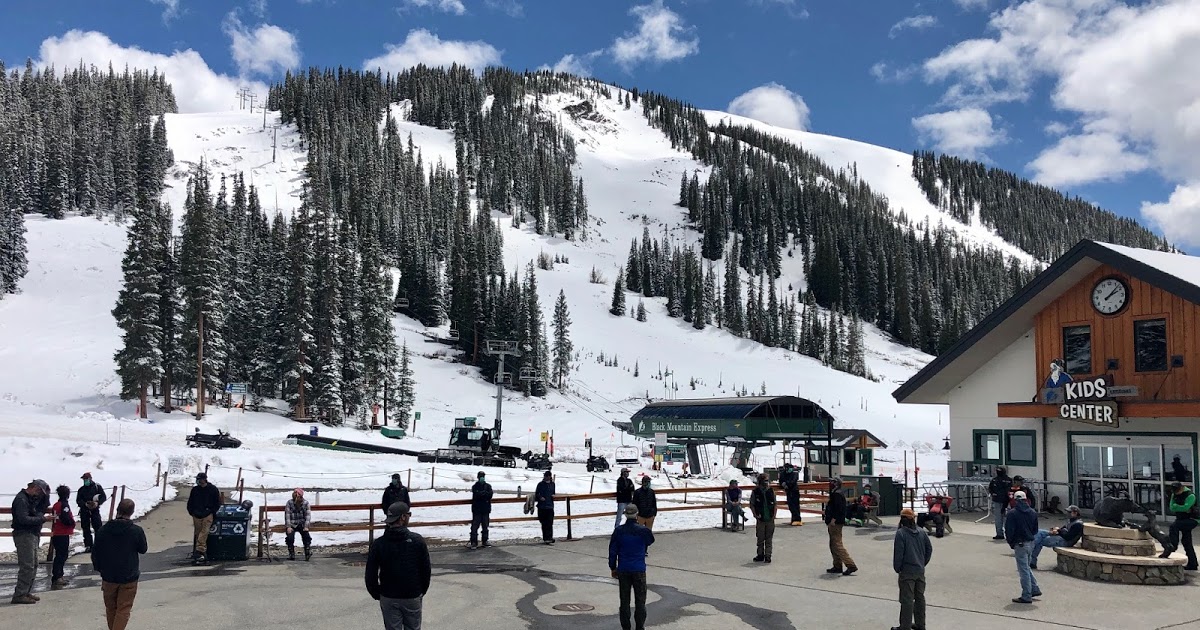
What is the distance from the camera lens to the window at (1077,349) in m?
25.0

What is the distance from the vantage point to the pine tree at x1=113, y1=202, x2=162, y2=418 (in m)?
54.4

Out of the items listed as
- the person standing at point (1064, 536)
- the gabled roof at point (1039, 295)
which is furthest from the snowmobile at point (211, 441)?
the person standing at point (1064, 536)

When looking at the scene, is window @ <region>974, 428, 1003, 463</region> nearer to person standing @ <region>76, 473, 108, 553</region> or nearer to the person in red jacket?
person standing @ <region>76, 473, 108, 553</region>

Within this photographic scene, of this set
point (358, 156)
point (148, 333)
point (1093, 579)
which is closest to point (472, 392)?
point (148, 333)

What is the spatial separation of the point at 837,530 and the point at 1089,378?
45.0 feet

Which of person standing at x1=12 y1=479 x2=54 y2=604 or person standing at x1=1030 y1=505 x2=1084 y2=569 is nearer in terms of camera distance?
person standing at x1=12 y1=479 x2=54 y2=604

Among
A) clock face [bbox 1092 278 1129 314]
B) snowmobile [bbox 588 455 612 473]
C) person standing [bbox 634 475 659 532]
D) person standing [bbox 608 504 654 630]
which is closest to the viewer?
person standing [bbox 608 504 654 630]

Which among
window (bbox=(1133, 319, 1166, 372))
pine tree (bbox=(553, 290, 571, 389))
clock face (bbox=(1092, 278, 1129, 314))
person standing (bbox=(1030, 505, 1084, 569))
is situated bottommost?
person standing (bbox=(1030, 505, 1084, 569))

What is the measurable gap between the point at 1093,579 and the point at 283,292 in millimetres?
62761

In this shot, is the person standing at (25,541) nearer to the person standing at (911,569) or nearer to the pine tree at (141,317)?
the person standing at (911,569)

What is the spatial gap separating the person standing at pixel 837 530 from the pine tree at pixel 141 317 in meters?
50.8

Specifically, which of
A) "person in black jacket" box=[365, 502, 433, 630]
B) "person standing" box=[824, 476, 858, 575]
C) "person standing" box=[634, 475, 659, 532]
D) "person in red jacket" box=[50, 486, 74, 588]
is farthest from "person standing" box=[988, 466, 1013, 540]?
"person in red jacket" box=[50, 486, 74, 588]

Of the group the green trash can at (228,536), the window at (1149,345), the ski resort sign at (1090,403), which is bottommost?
the green trash can at (228,536)

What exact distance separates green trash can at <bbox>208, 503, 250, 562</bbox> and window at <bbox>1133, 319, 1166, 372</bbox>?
2341 centimetres
